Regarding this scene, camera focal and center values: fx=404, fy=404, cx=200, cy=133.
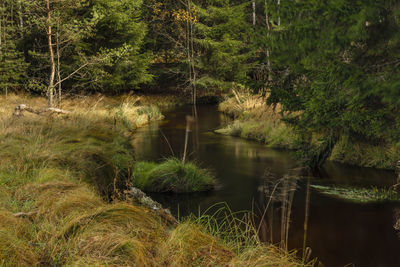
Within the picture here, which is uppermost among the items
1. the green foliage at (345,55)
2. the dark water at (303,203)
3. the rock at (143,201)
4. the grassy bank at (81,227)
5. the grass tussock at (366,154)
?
the green foliage at (345,55)

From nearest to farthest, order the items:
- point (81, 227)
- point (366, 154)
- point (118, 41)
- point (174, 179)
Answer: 1. point (81, 227)
2. point (174, 179)
3. point (366, 154)
4. point (118, 41)

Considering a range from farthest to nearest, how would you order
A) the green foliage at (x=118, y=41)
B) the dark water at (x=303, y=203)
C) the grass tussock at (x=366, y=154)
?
1. the green foliage at (x=118, y=41)
2. the grass tussock at (x=366, y=154)
3. the dark water at (x=303, y=203)

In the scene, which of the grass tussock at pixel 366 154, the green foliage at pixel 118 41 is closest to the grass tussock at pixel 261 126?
the grass tussock at pixel 366 154

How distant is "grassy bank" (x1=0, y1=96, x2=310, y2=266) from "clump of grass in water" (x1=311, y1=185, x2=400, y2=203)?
2.73 metres

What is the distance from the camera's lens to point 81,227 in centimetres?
348

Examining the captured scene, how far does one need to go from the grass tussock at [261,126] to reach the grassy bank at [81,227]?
5.90 m

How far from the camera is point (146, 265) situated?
2.94 metres

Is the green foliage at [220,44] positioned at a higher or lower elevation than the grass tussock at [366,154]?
higher

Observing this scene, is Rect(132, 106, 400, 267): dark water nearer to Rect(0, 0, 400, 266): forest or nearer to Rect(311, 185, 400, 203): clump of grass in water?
Rect(0, 0, 400, 266): forest

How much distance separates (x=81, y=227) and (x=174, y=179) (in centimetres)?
411

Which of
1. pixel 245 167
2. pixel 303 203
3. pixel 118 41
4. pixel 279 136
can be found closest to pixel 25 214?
pixel 303 203

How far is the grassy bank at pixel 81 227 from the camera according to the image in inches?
118

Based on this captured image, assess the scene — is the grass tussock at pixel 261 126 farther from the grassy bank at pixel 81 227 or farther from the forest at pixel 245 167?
the grassy bank at pixel 81 227

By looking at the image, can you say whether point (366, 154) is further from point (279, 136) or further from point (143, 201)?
point (143, 201)
